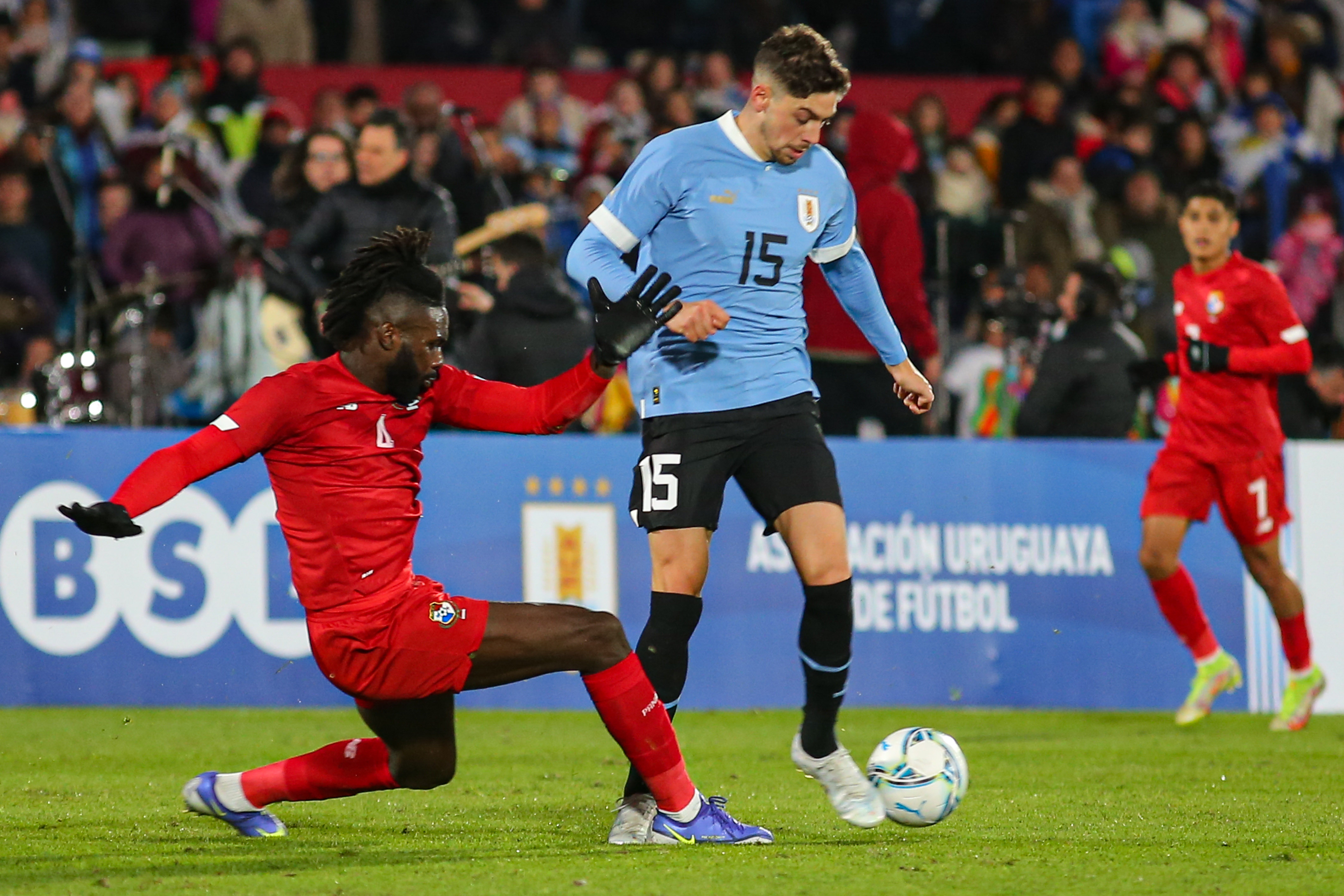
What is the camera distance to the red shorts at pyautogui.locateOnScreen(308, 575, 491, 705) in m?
4.95

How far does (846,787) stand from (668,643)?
0.69m

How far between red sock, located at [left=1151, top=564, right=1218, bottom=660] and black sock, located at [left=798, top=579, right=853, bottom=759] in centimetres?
403

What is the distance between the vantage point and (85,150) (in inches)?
531

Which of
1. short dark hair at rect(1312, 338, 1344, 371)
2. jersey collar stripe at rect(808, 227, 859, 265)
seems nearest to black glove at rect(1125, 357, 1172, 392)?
short dark hair at rect(1312, 338, 1344, 371)

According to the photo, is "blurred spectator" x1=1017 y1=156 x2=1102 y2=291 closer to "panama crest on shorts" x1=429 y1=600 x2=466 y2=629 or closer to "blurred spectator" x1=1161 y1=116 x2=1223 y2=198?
"blurred spectator" x1=1161 y1=116 x2=1223 y2=198

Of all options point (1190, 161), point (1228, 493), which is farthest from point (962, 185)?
point (1228, 493)

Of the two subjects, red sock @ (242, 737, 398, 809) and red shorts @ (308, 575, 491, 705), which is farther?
red sock @ (242, 737, 398, 809)

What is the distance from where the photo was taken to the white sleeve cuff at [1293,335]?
898cm

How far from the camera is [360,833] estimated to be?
552 centimetres

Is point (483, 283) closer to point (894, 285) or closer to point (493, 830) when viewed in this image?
point (894, 285)

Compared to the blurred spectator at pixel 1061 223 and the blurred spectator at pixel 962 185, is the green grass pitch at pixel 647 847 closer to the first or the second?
the blurred spectator at pixel 1061 223

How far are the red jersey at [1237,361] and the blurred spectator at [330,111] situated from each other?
707 cm

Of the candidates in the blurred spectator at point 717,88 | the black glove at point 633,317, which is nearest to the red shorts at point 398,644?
the black glove at point 633,317

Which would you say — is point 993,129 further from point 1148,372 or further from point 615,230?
point 615,230
